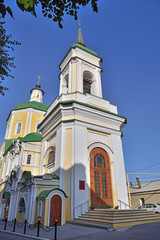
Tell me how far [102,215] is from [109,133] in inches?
285

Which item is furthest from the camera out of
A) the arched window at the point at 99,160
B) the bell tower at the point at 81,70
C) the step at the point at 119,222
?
the bell tower at the point at 81,70

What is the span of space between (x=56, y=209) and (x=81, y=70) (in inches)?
497

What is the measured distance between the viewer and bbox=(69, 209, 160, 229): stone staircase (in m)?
8.07

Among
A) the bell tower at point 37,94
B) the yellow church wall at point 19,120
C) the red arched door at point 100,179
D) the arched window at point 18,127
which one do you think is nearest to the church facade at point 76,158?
the red arched door at point 100,179

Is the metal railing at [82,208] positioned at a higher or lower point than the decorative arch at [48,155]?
lower

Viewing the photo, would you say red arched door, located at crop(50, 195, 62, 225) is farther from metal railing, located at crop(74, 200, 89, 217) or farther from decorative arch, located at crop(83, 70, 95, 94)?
decorative arch, located at crop(83, 70, 95, 94)

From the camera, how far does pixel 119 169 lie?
1391 centimetres

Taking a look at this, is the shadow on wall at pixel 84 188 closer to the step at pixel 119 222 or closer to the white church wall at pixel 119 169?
the white church wall at pixel 119 169

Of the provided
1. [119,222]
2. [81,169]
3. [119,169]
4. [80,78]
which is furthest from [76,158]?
[80,78]

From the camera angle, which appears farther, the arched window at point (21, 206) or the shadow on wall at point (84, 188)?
the arched window at point (21, 206)

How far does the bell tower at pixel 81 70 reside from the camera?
55.2 ft

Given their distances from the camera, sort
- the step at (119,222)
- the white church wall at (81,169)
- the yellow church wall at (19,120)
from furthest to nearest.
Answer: the yellow church wall at (19,120) < the white church wall at (81,169) < the step at (119,222)

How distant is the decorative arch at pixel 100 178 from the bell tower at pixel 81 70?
247 inches

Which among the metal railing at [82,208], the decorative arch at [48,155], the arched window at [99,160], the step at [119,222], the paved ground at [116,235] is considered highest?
the decorative arch at [48,155]
